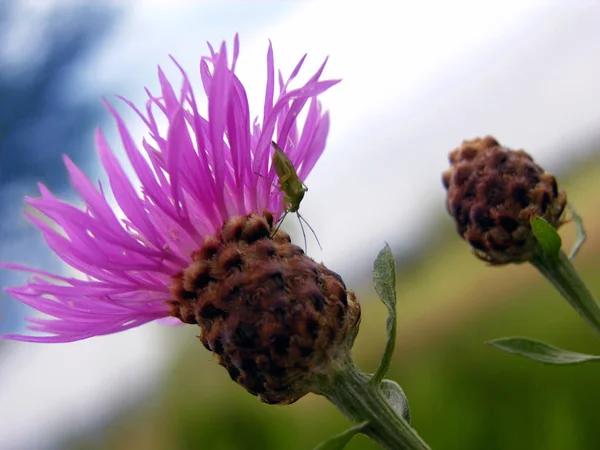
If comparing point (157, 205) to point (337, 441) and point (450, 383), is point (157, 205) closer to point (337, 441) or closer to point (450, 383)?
point (337, 441)

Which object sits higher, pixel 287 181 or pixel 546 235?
pixel 287 181

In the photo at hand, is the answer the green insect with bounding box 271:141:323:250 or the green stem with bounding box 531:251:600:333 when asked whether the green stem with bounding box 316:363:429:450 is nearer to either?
the green insect with bounding box 271:141:323:250


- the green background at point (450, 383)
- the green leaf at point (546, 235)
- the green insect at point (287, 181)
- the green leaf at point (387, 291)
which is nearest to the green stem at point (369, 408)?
the green leaf at point (387, 291)

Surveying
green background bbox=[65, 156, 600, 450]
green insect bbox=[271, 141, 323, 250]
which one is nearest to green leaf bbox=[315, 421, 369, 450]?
green insect bbox=[271, 141, 323, 250]

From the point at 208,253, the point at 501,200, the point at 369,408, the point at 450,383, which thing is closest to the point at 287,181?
the point at 208,253

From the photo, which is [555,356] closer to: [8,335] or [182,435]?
[8,335]
